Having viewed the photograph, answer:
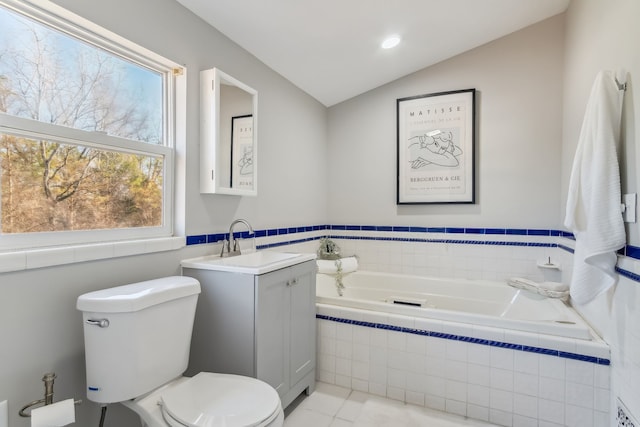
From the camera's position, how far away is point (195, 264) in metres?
1.86

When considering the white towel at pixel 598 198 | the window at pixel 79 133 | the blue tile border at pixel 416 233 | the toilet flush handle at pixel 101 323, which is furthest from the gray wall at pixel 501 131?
the toilet flush handle at pixel 101 323

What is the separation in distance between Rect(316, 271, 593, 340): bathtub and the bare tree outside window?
144 cm

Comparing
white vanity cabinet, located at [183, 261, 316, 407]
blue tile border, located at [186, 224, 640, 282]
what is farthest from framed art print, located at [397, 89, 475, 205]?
white vanity cabinet, located at [183, 261, 316, 407]

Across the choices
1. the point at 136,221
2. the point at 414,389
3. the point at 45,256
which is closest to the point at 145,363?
the point at 45,256

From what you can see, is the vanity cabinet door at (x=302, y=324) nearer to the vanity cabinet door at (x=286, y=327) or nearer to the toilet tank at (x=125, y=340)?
the vanity cabinet door at (x=286, y=327)

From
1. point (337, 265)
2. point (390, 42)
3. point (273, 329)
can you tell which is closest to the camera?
point (273, 329)

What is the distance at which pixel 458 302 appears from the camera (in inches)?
116

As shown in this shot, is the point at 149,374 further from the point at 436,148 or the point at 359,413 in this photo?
the point at 436,148

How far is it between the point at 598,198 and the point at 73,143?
2.42 m

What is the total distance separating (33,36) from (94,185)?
0.64 metres

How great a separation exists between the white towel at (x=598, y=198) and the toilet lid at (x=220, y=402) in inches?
62.8

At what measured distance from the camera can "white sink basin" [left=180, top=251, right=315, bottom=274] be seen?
1.75 meters

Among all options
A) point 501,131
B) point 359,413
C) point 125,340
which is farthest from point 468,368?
point 501,131

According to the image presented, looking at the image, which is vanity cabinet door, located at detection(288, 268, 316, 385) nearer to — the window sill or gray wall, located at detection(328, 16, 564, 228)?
the window sill
